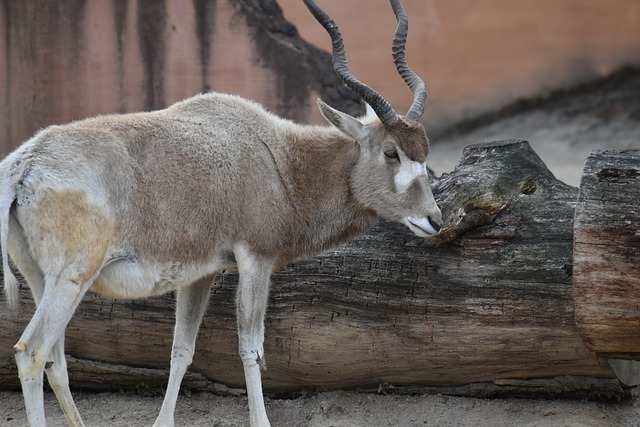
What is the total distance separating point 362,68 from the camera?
35.6 ft

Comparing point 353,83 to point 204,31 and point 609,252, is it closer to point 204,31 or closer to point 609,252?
point 609,252

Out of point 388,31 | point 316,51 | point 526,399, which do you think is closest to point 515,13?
point 388,31

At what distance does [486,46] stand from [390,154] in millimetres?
5085

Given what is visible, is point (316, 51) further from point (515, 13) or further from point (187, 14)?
point (515, 13)

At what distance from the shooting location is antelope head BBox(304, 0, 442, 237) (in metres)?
6.29

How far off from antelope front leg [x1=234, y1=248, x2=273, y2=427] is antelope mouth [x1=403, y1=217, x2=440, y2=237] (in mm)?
845

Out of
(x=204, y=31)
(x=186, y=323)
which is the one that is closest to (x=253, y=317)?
(x=186, y=323)

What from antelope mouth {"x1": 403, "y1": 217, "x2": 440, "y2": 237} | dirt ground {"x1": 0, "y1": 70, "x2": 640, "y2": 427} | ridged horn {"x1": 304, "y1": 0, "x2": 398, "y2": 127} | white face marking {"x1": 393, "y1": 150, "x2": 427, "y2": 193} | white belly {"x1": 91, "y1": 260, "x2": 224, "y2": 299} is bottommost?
dirt ground {"x1": 0, "y1": 70, "x2": 640, "y2": 427}

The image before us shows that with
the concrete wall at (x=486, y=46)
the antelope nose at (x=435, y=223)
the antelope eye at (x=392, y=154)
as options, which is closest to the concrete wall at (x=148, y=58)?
the concrete wall at (x=486, y=46)

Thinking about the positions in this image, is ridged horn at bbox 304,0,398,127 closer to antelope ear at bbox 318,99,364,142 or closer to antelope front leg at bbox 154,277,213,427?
antelope ear at bbox 318,99,364,142

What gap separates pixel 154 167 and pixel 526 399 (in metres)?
2.56

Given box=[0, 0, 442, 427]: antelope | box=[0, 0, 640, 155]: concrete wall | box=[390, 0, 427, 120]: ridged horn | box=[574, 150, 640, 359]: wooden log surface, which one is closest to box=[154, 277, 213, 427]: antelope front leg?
box=[0, 0, 442, 427]: antelope

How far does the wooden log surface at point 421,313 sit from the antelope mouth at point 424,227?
120 millimetres

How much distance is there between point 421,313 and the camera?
6.44 meters
